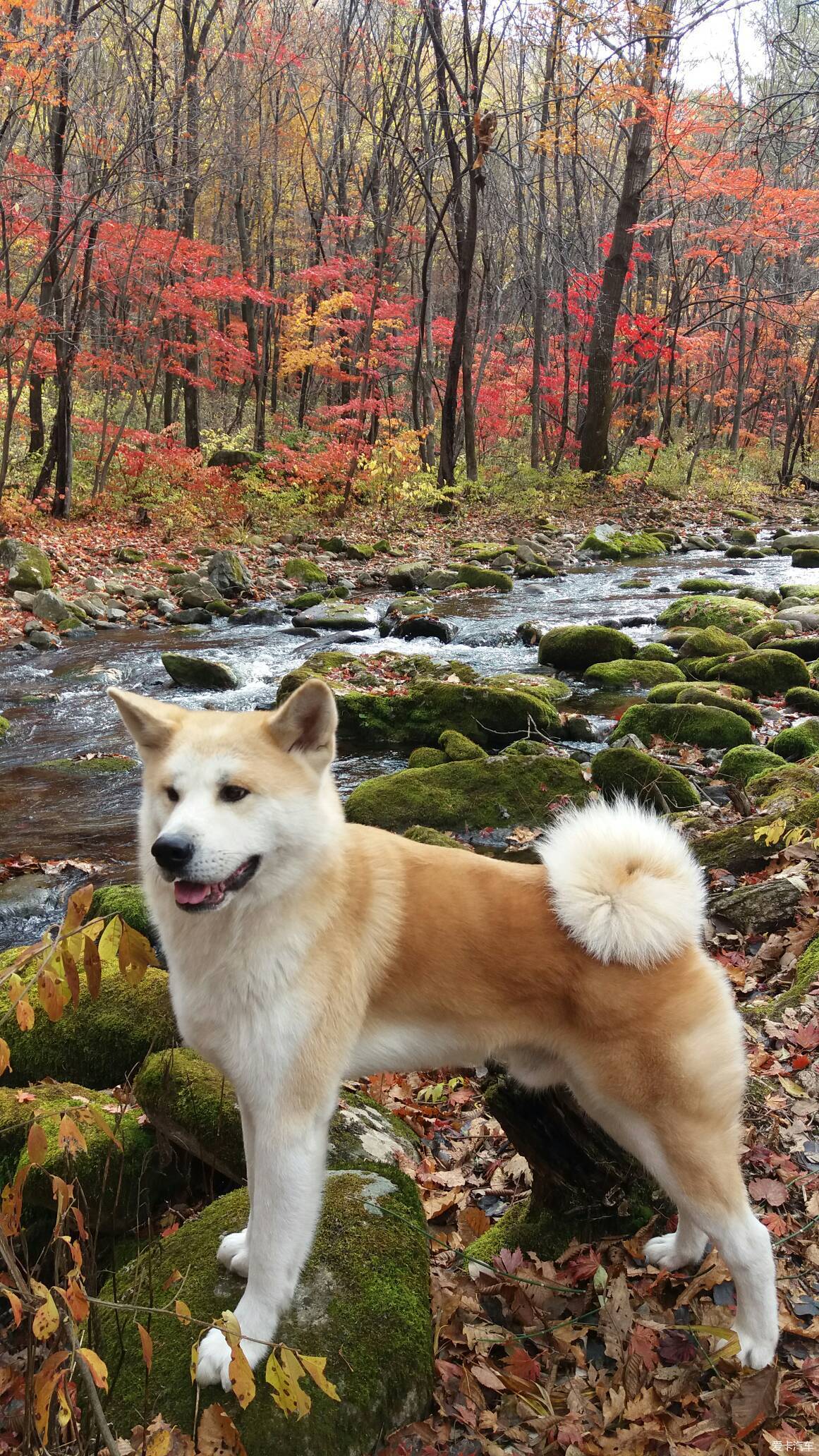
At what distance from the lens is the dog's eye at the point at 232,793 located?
2412 mm

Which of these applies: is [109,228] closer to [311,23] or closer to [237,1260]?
[311,23]

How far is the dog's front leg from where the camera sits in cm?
247

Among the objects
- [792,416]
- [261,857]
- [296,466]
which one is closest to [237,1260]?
[261,857]

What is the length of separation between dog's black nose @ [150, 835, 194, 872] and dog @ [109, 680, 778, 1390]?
118 mm

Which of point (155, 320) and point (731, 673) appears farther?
point (155, 320)

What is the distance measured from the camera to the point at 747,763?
738 cm

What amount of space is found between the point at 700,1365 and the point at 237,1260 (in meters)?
1.44

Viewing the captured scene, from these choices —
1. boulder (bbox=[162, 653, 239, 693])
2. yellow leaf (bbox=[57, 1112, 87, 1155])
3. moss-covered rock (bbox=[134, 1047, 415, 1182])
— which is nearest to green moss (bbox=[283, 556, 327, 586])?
boulder (bbox=[162, 653, 239, 693])

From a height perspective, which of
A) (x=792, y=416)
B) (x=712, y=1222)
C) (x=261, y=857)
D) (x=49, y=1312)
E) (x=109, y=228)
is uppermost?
(x=109, y=228)

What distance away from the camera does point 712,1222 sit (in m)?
2.52

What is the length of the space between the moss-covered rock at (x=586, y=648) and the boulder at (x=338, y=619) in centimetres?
334

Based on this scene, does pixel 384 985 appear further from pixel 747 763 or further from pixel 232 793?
pixel 747 763

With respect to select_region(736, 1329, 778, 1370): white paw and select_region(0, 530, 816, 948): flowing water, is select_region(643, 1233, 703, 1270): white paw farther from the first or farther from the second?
select_region(0, 530, 816, 948): flowing water

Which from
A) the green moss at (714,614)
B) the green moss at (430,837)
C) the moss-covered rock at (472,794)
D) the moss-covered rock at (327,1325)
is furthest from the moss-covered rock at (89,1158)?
the green moss at (714,614)
